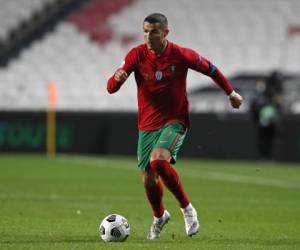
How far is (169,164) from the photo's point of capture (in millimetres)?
9273

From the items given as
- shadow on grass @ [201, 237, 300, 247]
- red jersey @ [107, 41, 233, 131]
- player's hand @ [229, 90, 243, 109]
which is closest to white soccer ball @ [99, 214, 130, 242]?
shadow on grass @ [201, 237, 300, 247]

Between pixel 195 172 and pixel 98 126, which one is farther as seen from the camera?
pixel 98 126

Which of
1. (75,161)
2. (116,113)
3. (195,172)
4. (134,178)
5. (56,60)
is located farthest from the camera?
(56,60)

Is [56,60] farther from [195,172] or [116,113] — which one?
[195,172]

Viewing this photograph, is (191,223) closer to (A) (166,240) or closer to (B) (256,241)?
(A) (166,240)

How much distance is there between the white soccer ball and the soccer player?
42 cm

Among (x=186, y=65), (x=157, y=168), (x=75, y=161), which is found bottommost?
(x=75, y=161)

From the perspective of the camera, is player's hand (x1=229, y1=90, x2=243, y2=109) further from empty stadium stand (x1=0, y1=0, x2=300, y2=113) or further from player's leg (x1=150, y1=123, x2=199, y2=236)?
empty stadium stand (x1=0, y1=0, x2=300, y2=113)

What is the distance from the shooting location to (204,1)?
34.5m

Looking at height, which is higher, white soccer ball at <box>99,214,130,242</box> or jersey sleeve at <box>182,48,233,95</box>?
jersey sleeve at <box>182,48,233,95</box>

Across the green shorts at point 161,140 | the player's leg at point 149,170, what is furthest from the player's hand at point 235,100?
the player's leg at point 149,170

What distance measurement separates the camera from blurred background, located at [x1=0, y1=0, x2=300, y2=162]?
1091 inches

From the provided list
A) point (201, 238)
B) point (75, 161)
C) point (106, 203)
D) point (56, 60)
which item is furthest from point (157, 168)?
point (56, 60)

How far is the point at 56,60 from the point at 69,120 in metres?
4.34
